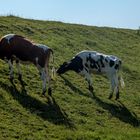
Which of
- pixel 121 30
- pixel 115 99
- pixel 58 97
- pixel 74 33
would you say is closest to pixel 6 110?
pixel 58 97

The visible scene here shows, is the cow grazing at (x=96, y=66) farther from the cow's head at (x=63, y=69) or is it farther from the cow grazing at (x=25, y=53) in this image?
the cow grazing at (x=25, y=53)

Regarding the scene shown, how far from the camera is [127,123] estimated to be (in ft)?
69.2

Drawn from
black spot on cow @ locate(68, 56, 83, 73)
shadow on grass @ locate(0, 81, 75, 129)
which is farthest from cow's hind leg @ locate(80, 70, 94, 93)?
shadow on grass @ locate(0, 81, 75, 129)

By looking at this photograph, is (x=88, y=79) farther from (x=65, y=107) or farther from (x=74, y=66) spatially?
(x=65, y=107)

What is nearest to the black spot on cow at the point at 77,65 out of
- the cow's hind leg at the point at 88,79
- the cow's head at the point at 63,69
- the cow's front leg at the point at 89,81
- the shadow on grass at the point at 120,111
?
the cow's head at the point at 63,69

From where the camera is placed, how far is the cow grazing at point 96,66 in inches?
989

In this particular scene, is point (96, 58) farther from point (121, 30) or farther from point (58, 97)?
point (121, 30)

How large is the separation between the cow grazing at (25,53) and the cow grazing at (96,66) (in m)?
3.48

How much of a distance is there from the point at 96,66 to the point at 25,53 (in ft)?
14.8

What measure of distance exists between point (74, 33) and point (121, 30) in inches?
347

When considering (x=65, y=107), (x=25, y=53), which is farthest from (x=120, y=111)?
(x=25, y=53)

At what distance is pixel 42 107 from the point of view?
2027 cm

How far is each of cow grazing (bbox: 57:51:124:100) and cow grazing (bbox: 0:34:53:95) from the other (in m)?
3.48

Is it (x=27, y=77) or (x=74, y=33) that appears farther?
(x=74, y=33)
